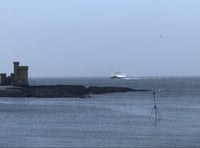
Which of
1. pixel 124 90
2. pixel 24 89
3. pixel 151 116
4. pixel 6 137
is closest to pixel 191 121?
pixel 151 116

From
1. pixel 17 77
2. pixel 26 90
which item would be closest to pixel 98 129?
pixel 26 90

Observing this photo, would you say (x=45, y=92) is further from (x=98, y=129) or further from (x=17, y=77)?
(x=98, y=129)

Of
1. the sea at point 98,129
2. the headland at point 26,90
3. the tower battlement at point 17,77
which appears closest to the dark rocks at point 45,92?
the headland at point 26,90

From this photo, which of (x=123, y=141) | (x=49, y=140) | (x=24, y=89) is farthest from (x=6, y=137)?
(x=24, y=89)

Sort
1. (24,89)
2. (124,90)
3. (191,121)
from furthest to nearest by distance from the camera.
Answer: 1. (124,90)
2. (24,89)
3. (191,121)

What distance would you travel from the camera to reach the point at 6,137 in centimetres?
3984

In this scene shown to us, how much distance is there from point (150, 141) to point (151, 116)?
19.5 m

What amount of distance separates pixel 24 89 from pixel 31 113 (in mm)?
36922

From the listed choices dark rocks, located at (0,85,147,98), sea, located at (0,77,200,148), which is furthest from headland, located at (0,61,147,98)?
sea, located at (0,77,200,148)

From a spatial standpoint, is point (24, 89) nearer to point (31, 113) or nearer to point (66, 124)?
point (31, 113)

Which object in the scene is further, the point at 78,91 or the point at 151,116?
the point at 78,91

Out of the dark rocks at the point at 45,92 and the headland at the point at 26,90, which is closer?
the dark rocks at the point at 45,92

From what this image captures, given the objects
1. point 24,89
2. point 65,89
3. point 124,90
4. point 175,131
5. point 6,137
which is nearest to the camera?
point 6,137

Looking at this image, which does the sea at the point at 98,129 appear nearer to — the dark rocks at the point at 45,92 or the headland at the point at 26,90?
the dark rocks at the point at 45,92
